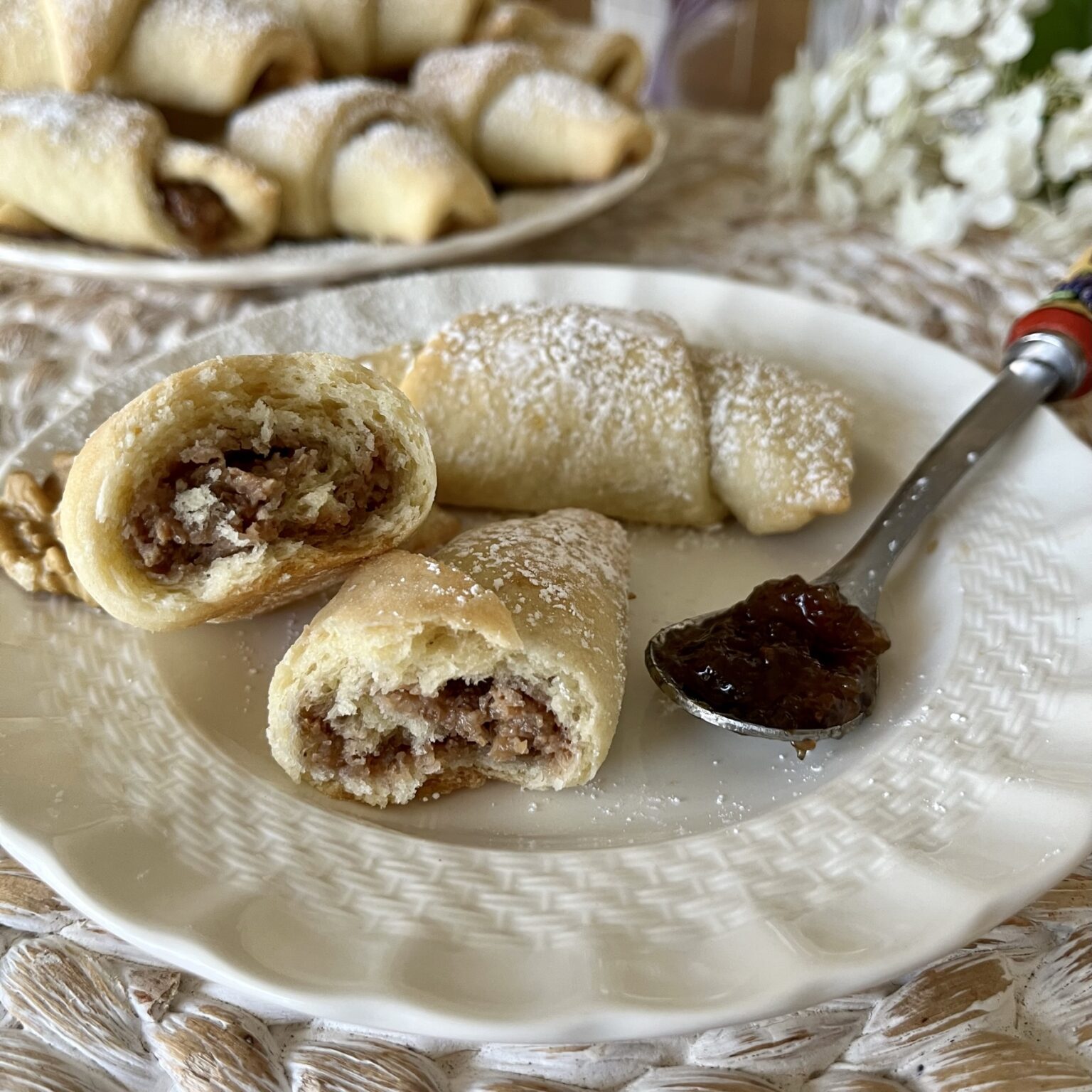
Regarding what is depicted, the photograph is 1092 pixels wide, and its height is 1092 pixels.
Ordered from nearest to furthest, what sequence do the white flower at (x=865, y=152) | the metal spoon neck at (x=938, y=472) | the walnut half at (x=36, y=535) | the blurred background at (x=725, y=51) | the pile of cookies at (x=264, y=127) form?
the walnut half at (x=36, y=535), the metal spoon neck at (x=938, y=472), the pile of cookies at (x=264, y=127), the white flower at (x=865, y=152), the blurred background at (x=725, y=51)

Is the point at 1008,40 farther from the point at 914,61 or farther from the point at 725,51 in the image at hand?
the point at 725,51

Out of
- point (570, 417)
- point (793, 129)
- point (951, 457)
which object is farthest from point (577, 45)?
point (951, 457)

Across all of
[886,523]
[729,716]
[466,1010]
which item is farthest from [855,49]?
[466,1010]

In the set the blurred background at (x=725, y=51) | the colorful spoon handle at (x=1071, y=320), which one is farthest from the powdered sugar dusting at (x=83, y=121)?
the blurred background at (x=725, y=51)

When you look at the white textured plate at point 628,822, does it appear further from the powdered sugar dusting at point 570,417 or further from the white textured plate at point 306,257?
the white textured plate at point 306,257

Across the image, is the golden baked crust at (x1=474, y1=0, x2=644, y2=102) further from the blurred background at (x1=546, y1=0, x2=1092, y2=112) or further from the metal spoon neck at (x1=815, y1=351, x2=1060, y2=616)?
the metal spoon neck at (x1=815, y1=351, x2=1060, y2=616)

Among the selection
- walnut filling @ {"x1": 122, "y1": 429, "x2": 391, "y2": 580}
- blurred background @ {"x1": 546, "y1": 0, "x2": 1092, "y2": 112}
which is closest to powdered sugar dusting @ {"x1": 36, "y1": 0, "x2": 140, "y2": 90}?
walnut filling @ {"x1": 122, "y1": 429, "x2": 391, "y2": 580}
